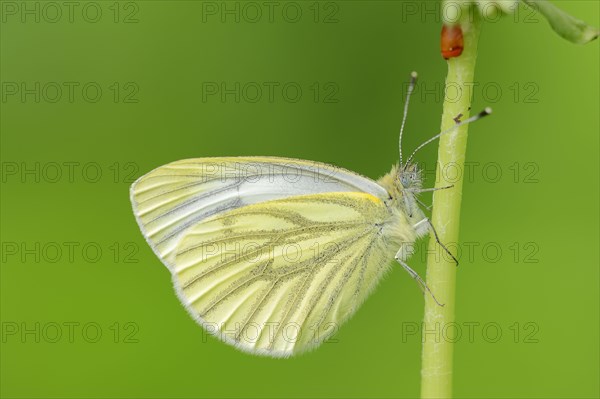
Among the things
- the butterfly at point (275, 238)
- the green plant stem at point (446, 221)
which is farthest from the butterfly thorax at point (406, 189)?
the green plant stem at point (446, 221)

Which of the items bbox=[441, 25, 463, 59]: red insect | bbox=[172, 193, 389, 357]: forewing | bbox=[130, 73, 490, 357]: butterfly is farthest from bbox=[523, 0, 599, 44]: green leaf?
bbox=[172, 193, 389, 357]: forewing

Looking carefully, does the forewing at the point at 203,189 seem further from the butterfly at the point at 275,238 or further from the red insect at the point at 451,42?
the red insect at the point at 451,42

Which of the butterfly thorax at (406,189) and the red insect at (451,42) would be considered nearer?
the red insect at (451,42)

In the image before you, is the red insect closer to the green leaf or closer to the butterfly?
the green leaf

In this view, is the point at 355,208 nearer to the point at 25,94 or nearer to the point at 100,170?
the point at 100,170

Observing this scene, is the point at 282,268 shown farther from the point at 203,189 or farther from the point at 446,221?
the point at 446,221

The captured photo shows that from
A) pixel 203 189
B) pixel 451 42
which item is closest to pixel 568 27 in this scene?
pixel 451 42
